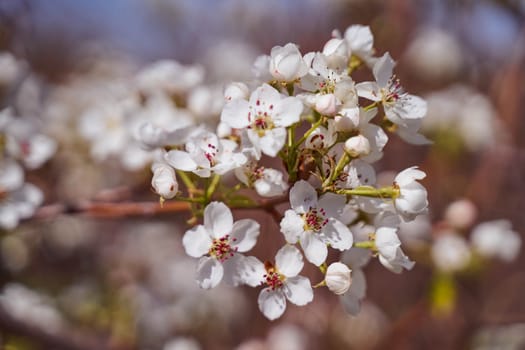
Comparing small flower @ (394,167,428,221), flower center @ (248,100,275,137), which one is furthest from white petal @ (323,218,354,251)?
flower center @ (248,100,275,137)

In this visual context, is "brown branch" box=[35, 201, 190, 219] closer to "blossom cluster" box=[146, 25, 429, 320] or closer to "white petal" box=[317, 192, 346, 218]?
"blossom cluster" box=[146, 25, 429, 320]

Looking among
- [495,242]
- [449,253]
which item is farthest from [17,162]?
[495,242]

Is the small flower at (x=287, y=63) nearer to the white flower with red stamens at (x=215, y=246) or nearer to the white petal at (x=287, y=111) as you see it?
the white petal at (x=287, y=111)

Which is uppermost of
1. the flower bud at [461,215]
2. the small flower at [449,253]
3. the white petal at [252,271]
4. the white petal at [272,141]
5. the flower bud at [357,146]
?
the flower bud at [461,215]

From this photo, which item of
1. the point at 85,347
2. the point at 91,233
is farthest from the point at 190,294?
the point at 85,347

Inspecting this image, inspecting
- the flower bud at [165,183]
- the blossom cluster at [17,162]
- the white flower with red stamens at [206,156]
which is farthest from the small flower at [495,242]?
the blossom cluster at [17,162]

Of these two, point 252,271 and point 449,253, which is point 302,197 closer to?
point 252,271
